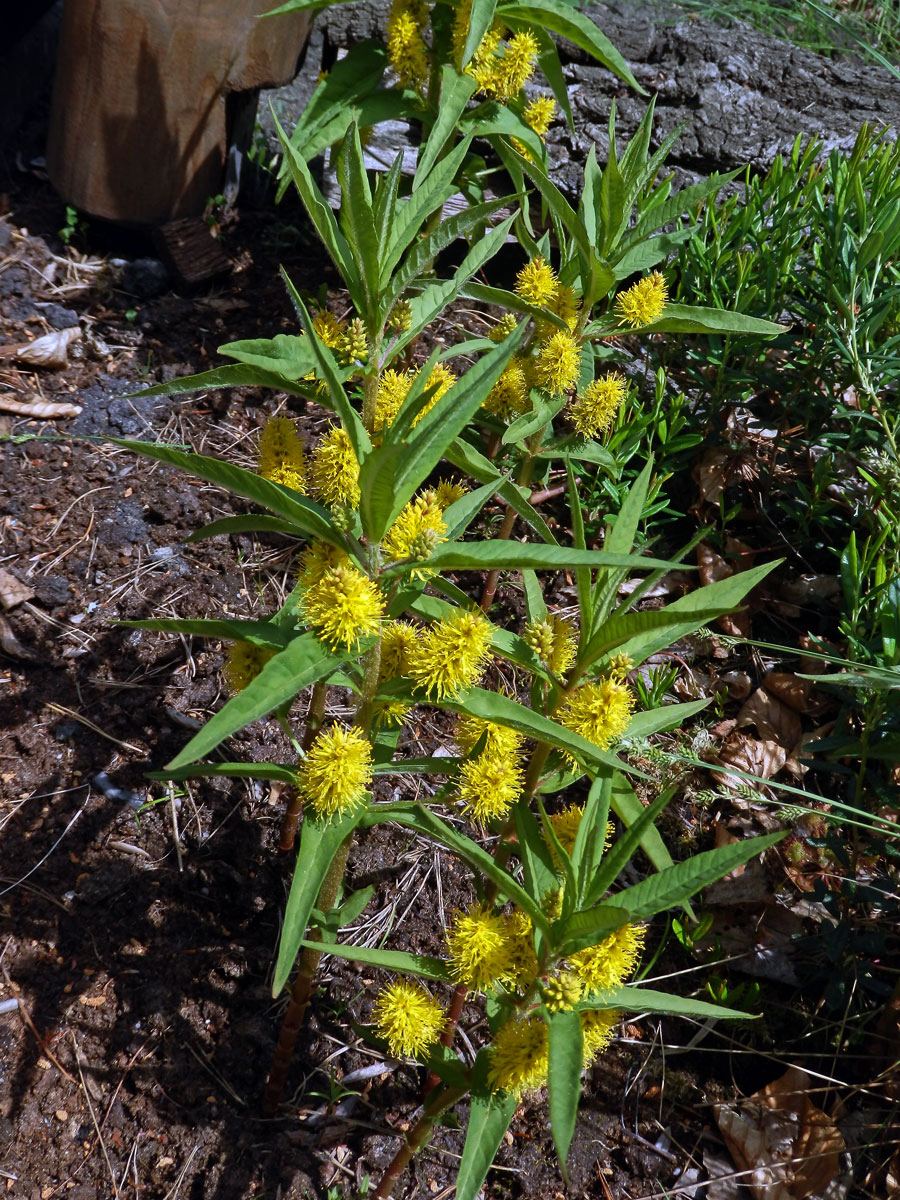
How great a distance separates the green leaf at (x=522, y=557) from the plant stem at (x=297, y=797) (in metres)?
0.68

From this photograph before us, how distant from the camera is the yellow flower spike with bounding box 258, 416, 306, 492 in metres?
1.72

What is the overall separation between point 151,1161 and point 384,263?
189 cm

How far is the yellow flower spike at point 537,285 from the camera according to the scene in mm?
2174

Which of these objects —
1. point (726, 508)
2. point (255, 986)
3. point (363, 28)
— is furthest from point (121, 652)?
point (363, 28)

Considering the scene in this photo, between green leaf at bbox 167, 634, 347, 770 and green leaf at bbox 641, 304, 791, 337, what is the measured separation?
4.33 ft

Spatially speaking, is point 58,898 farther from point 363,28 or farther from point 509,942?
point 363,28

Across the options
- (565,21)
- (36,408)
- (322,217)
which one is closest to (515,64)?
(565,21)

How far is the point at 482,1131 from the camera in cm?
138

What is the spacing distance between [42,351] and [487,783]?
273cm

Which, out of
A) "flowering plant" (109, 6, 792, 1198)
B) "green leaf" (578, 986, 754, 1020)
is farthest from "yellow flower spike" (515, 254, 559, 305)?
"green leaf" (578, 986, 754, 1020)

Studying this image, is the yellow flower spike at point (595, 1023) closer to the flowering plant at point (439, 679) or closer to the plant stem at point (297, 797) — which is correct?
the flowering plant at point (439, 679)

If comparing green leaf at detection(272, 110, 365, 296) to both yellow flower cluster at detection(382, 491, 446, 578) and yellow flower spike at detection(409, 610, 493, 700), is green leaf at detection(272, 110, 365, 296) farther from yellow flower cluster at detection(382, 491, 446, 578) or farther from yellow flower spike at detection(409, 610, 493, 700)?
→ yellow flower spike at detection(409, 610, 493, 700)

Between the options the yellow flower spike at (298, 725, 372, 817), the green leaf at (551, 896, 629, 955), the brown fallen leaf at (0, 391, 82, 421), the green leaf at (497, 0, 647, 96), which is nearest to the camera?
the green leaf at (551, 896, 629, 955)

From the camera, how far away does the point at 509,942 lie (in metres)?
1.44
